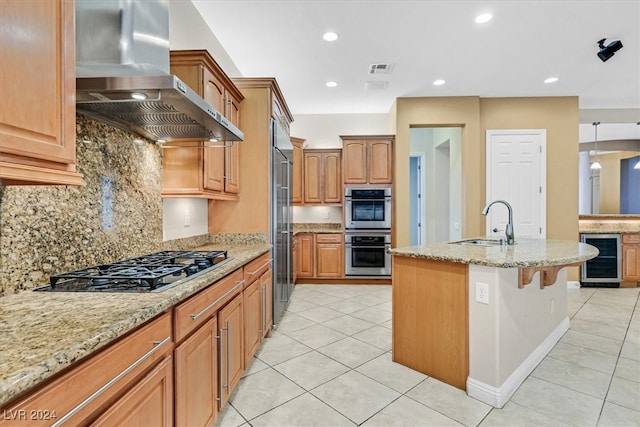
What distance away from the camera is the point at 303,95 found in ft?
16.1

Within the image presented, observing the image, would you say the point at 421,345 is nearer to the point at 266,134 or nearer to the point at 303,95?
the point at 266,134

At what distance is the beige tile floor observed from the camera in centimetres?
184

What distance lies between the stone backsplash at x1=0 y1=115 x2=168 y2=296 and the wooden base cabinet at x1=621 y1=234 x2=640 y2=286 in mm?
6428

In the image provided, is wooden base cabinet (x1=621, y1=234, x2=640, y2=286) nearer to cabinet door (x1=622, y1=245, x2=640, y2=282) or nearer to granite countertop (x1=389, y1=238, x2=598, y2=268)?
cabinet door (x1=622, y1=245, x2=640, y2=282)

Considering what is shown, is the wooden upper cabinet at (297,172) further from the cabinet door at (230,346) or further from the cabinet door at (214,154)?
the cabinet door at (230,346)

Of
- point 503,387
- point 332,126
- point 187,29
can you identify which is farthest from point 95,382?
point 332,126

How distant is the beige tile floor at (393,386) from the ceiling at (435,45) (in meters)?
2.96

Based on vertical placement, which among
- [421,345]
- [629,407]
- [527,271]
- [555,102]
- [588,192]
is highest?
[555,102]

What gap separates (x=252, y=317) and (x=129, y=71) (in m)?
1.74

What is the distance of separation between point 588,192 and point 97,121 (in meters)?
9.61

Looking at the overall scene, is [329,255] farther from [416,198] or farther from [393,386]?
[393,386]

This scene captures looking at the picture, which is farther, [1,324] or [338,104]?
[338,104]

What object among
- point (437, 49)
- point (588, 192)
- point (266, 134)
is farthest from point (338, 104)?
point (588, 192)

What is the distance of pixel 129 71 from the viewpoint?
1385 mm
